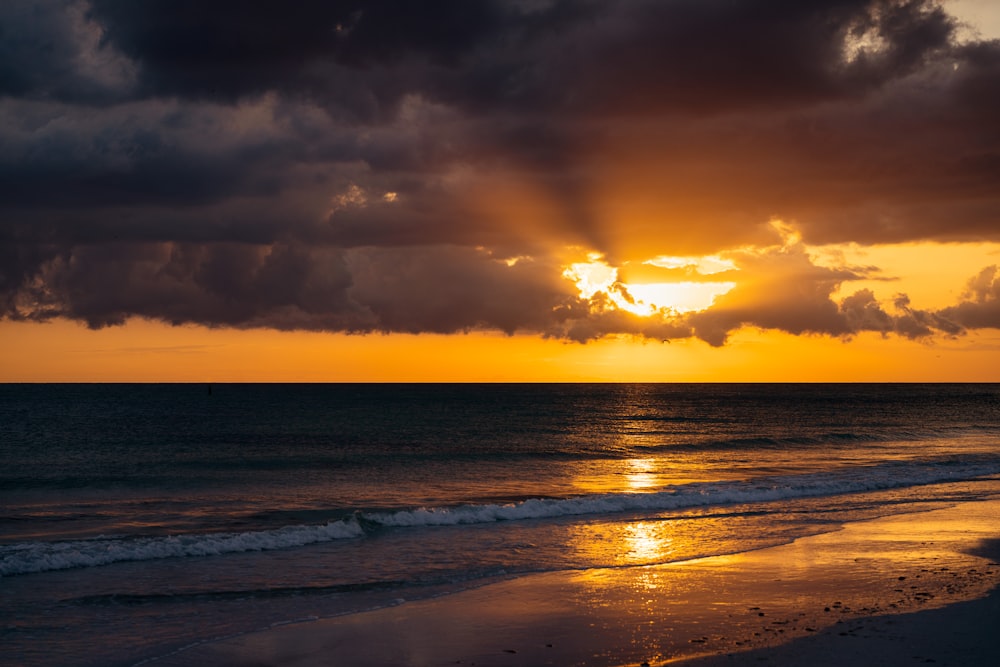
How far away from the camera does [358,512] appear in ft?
90.3

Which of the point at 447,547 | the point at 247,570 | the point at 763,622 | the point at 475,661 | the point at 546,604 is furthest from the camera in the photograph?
the point at 447,547

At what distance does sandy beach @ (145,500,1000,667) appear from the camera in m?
13.3

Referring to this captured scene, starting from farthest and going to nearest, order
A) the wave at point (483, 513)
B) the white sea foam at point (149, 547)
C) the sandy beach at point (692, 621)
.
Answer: the wave at point (483, 513) < the white sea foam at point (149, 547) < the sandy beach at point (692, 621)

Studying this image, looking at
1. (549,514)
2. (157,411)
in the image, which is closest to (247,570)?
(549,514)

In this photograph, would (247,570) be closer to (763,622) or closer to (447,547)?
(447,547)

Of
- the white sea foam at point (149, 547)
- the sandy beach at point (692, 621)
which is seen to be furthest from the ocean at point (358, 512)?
the sandy beach at point (692, 621)

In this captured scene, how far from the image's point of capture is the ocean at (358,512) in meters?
17.2

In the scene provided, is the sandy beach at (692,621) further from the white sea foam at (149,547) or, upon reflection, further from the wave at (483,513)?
the wave at (483,513)

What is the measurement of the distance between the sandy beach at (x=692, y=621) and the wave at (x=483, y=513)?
26.9ft

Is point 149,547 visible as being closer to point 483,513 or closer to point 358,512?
point 358,512

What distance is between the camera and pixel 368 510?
29906mm

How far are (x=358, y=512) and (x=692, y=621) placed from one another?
1465cm

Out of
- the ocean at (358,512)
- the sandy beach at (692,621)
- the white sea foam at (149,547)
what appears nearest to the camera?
the sandy beach at (692,621)

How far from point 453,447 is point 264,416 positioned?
46.1 metres
